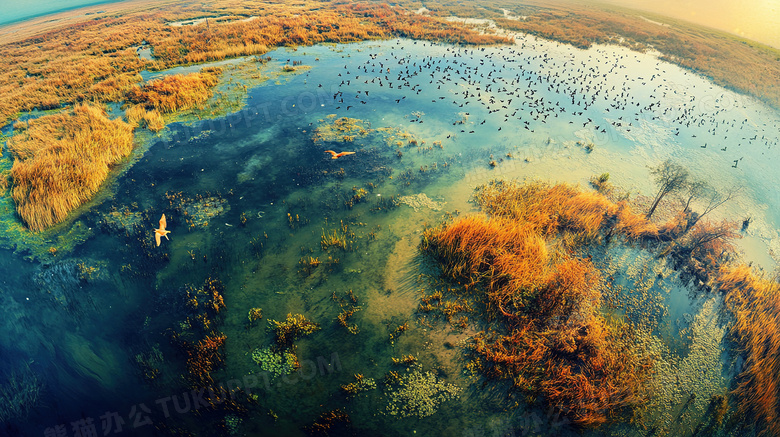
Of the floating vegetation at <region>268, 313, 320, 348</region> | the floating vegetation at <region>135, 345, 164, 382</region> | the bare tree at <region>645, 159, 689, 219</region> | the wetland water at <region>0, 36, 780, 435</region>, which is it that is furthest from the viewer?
the bare tree at <region>645, 159, 689, 219</region>

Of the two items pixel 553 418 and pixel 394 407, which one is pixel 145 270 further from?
pixel 553 418

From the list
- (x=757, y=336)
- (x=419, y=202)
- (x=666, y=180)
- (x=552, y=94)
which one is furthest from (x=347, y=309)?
(x=552, y=94)

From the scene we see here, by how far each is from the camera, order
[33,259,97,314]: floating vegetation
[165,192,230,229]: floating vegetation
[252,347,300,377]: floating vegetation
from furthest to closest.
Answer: [165,192,230,229]: floating vegetation
[33,259,97,314]: floating vegetation
[252,347,300,377]: floating vegetation

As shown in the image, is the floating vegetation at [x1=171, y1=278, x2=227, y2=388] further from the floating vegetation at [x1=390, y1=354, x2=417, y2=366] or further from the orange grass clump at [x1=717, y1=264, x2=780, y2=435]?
the orange grass clump at [x1=717, y1=264, x2=780, y2=435]

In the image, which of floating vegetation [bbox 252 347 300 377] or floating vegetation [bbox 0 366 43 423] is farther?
floating vegetation [bbox 252 347 300 377]

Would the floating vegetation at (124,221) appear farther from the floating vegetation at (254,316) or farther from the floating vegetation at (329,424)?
the floating vegetation at (329,424)

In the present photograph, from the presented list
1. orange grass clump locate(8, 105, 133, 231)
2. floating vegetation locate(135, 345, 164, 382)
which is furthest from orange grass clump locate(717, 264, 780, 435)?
orange grass clump locate(8, 105, 133, 231)

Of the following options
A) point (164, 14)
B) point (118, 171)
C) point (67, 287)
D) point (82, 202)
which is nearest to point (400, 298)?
point (67, 287)
